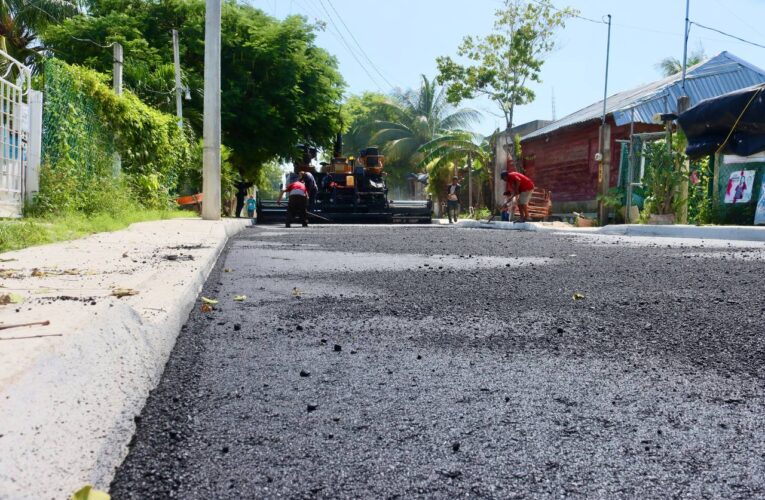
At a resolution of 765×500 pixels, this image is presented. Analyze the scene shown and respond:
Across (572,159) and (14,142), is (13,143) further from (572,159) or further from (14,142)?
(572,159)

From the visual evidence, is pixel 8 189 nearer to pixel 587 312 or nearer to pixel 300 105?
pixel 587 312

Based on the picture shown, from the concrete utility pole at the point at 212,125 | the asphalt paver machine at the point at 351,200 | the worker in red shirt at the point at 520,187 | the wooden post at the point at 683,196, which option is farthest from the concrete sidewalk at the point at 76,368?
the asphalt paver machine at the point at 351,200

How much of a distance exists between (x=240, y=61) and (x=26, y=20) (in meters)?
10.1

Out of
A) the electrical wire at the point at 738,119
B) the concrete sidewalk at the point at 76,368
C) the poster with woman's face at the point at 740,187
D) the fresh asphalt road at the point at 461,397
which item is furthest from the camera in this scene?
the poster with woman's face at the point at 740,187

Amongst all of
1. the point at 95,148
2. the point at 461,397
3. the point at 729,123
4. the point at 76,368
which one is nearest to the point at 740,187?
the point at 729,123

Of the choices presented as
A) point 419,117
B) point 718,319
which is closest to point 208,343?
point 718,319

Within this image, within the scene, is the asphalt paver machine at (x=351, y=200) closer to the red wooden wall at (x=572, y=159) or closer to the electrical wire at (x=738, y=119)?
the red wooden wall at (x=572, y=159)

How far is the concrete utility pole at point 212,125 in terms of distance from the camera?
15.4 m

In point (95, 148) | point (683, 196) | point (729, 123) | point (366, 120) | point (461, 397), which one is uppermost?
point (366, 120)

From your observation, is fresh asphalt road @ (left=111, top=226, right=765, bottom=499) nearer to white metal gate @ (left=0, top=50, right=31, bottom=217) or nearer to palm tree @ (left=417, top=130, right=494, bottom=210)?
white metal gate @ (left=0, top=50, right=31, bottom=217)

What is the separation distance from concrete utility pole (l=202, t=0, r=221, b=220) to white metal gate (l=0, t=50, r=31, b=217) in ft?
19.7

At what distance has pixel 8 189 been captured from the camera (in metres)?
8.60

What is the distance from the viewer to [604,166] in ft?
62.8

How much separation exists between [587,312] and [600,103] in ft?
96.5
